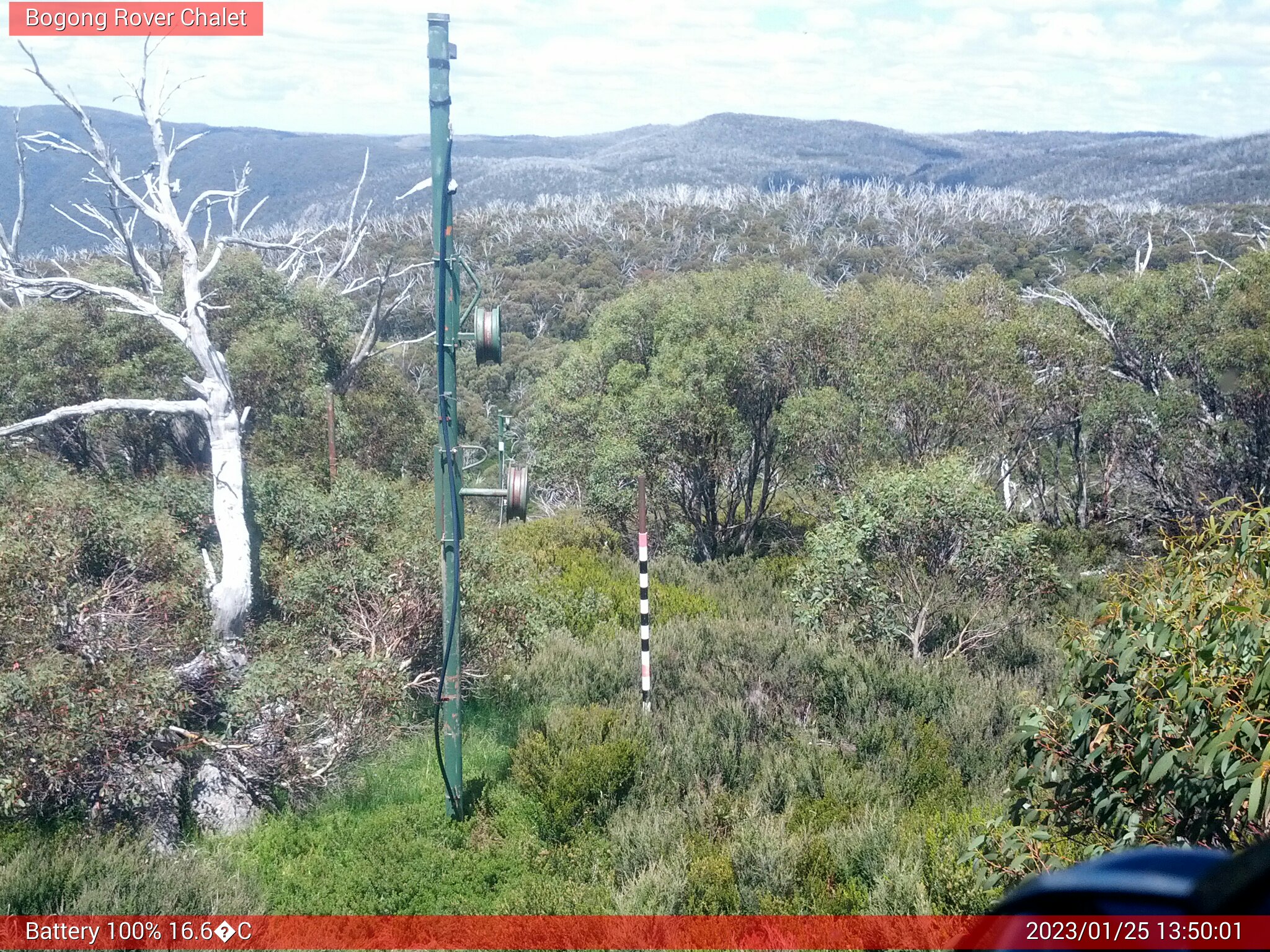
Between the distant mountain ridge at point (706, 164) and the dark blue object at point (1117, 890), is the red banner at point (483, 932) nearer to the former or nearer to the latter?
the dark blue object at point (1117, 890)

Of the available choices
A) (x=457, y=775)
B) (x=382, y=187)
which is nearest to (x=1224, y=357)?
(x=457, y=775)

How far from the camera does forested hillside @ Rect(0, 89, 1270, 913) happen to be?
19.2ft

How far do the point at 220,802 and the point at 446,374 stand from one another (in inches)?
147

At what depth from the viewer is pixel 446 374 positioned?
6.79m

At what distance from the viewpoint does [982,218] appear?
7488cm

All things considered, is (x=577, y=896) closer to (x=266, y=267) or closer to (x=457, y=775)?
(x=457, y=775)

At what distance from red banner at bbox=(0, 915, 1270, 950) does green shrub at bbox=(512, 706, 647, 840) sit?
1.33m

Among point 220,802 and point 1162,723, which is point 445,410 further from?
point 1162,723

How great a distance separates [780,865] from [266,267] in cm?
1484

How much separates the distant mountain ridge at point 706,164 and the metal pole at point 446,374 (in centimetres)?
8082

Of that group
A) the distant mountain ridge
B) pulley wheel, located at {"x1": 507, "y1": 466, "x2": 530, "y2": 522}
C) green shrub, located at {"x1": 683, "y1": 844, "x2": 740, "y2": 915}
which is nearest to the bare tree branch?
pulley wheel, located at {"x1": 507, "y1": 466, "x2": 530, "y2": 522}

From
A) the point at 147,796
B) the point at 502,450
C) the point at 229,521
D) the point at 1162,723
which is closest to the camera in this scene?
the point at 1162,723

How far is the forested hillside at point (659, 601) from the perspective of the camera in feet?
19.2

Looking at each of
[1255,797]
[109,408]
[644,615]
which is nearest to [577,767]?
[644,615]
